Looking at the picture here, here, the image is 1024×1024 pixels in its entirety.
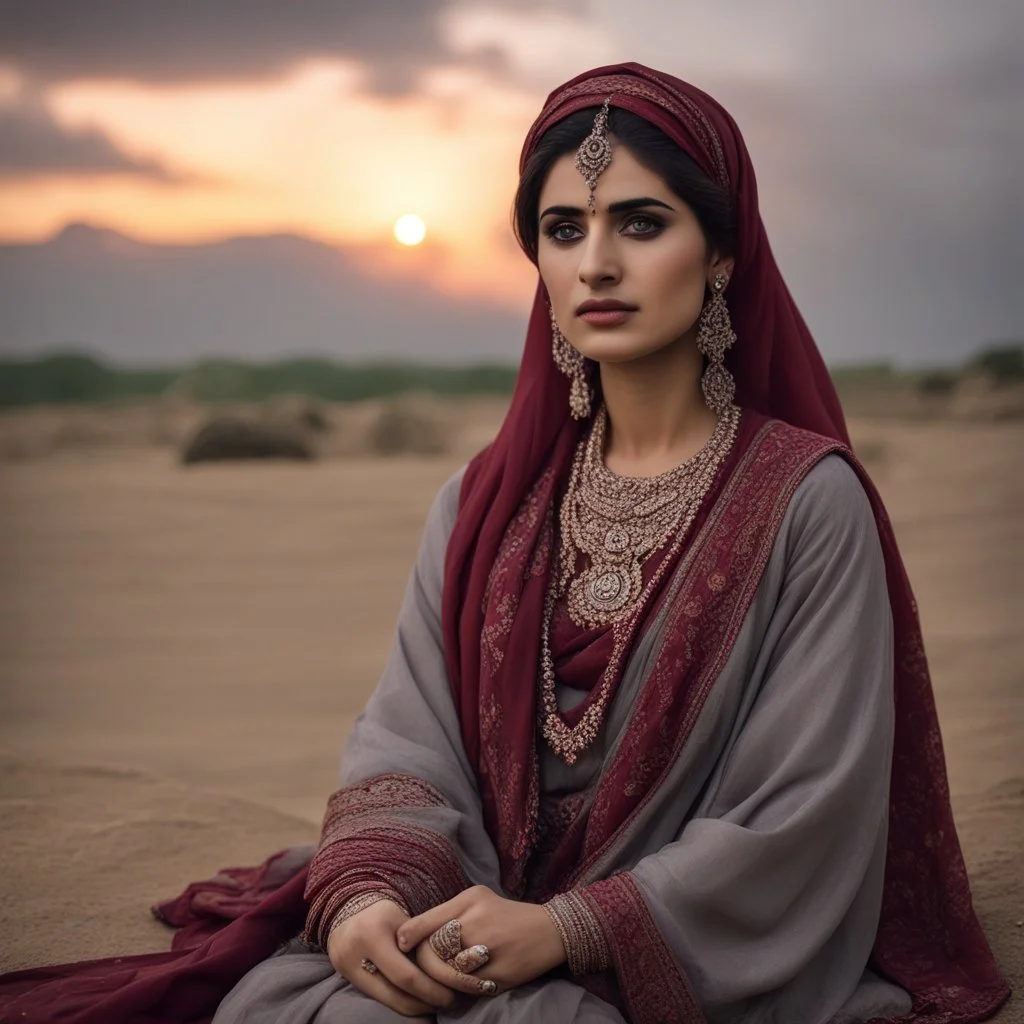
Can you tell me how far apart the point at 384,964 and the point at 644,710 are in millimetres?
488

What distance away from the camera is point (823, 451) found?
6.82ft

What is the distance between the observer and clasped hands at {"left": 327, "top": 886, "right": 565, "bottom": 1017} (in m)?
1.79

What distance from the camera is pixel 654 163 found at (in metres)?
2.03

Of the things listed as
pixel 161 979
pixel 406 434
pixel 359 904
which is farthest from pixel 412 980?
pixel 406 434

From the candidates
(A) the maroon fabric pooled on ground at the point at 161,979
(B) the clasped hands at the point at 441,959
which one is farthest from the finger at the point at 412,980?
(A) the maroon fabric pooled on ground at the point at 161,979

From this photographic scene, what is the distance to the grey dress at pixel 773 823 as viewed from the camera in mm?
1860

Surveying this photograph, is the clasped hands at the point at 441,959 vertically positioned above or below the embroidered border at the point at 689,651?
below

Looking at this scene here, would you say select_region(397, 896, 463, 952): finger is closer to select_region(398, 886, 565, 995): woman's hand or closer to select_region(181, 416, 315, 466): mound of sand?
select_region(398, 886, 565, 995): woman's hand

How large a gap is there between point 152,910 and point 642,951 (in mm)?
1248

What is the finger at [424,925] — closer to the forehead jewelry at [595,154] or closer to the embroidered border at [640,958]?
the embroidered border at [640,958]

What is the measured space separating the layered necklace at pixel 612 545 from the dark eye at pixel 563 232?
1.19 ft

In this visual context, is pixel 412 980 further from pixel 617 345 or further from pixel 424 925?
pixel 617 345

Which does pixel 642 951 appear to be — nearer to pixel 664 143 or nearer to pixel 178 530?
pixel 664 143

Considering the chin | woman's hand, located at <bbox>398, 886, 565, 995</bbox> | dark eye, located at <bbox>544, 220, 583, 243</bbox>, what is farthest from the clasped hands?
dark eye, located at <bbox>544, 220, 583, 243</bbox>
